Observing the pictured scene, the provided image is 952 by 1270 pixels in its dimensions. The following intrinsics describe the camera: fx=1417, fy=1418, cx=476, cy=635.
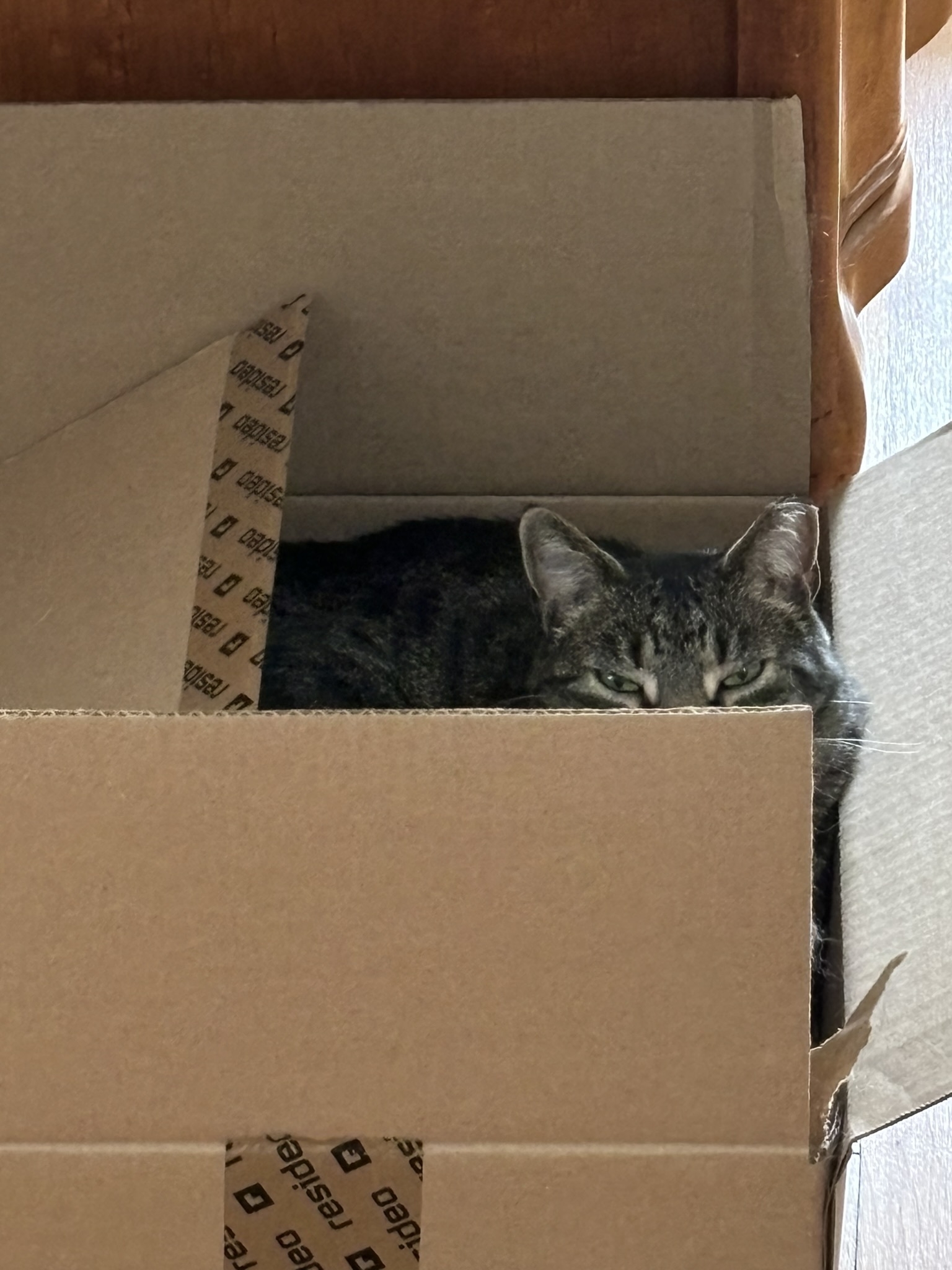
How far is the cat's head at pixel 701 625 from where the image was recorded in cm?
125

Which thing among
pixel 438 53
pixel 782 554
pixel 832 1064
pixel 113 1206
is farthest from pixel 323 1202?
pixel 438 53

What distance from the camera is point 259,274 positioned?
1301 millimetres

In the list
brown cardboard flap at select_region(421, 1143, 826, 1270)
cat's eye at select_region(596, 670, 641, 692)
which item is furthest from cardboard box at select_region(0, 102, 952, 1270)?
cat's eye at select_region(596, 670, 641, 692)

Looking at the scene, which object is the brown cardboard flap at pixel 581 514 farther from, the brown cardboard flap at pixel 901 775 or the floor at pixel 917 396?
the floor at pixel 917 396

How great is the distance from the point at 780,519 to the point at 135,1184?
Answer: 0.72 m

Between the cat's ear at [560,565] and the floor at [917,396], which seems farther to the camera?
the floor at [917,396]

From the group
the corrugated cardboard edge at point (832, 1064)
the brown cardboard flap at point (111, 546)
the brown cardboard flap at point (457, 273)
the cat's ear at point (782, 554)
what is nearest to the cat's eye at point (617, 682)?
the cat's ear at point (782, 554)

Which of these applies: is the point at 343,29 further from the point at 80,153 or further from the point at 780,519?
the point at 780,519

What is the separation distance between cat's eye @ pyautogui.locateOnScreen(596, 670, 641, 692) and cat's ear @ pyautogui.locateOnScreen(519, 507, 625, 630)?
2.5 inches

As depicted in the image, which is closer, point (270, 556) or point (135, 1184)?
point (135, 1184)

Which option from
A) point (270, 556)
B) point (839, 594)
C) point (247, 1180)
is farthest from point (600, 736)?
point (839, 594)

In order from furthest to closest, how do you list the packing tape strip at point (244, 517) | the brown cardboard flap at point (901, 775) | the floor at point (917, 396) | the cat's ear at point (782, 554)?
the floor at point (917, 396) < the cat's ear at point (782, 554) < the packing tape strip at point (244, 517) < the brown cardboard flap at point (901, 775)

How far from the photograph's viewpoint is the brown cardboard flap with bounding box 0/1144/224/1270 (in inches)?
32.1

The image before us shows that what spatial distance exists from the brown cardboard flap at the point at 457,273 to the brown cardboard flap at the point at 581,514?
0.07 ft
